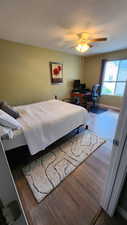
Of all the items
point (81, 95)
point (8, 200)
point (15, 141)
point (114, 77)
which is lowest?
point (8, 200)

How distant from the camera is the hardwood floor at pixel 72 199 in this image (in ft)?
3.62

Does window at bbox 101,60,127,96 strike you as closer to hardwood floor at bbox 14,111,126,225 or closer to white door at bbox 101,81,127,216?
hardwood floor at bbox 14,111,126,225

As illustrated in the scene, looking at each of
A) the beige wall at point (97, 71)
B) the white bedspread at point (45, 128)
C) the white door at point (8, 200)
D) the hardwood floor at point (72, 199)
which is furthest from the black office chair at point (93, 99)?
the white door at point (8, 200)

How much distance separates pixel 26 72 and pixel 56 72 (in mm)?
1262

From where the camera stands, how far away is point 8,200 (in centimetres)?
105

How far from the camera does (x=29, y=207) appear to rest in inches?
47.2

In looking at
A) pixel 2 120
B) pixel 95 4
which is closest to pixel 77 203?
pixel 2 120

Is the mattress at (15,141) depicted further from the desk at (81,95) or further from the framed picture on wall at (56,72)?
the desk at (81,95)

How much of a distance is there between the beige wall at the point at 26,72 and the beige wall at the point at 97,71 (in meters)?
1.18

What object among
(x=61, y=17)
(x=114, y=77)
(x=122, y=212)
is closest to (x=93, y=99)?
(x=114, y=77)

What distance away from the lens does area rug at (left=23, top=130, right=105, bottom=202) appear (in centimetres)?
143

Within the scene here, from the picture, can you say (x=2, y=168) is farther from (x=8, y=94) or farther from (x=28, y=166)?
(x=8, y=94)

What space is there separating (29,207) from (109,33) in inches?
142

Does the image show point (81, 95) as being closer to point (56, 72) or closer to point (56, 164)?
point (56, 72)
